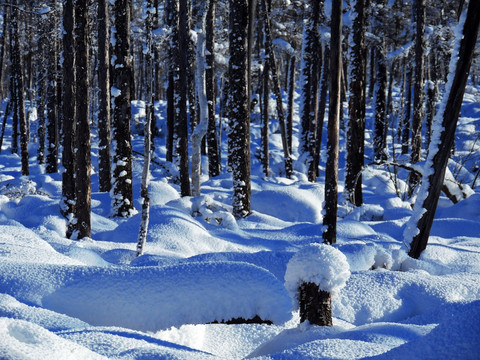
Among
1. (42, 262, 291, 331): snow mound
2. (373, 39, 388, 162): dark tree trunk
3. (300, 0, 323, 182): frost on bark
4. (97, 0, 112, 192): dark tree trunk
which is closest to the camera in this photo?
(42, 262, 291, 331): snow mound

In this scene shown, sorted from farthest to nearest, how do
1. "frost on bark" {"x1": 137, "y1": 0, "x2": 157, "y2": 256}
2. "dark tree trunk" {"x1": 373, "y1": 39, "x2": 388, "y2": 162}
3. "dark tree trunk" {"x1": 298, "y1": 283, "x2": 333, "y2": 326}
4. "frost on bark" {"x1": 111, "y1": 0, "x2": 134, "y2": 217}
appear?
"dark tree trunk" {"x1": 373, "y1": 39, "x2": 388, "y2": 162}
"frost on bark" {"x1": 111, "y1": 0, "x2": 134, "y2": 217}
"frost on bark" {"x1": 137, "y1": 0, "x2": 157, "y2": 256}
"dark tree trunk" {"x1": 298, "y1": 283, "x2": 333, "y2": 326}

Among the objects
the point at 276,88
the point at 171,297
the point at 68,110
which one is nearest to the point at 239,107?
the point at 276,88

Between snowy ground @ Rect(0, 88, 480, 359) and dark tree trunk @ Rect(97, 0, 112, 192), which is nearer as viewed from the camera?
snowy ground @ Rect(0, 88, 480, 359)

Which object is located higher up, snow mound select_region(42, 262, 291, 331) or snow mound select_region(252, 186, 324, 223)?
snow mound select_region(42, 262, 291, 331)

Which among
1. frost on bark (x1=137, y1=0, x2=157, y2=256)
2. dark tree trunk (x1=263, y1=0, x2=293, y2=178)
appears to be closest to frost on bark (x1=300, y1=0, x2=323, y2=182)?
dark tree trunk (x1=263, y1=0, x2=293, y2=178)

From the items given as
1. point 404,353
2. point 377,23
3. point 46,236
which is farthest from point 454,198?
point 377,23

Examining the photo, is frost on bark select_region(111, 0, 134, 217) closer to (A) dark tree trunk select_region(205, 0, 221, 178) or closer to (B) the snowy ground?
(B) the snowy ground

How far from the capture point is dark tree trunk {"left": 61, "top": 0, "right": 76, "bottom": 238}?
7.35 m

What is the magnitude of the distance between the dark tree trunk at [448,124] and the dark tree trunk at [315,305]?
Answer: 3700 mm

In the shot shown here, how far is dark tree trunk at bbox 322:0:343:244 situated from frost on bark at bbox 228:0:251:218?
2.81 meters

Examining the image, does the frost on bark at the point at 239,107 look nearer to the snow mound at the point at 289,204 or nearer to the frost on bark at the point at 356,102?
the snow mound at the point at 289,204

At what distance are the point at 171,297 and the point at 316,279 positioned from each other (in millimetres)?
1055

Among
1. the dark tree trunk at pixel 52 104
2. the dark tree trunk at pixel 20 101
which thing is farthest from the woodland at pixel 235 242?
the dark tree trunk at pixel 52 104

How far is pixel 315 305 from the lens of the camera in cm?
269
